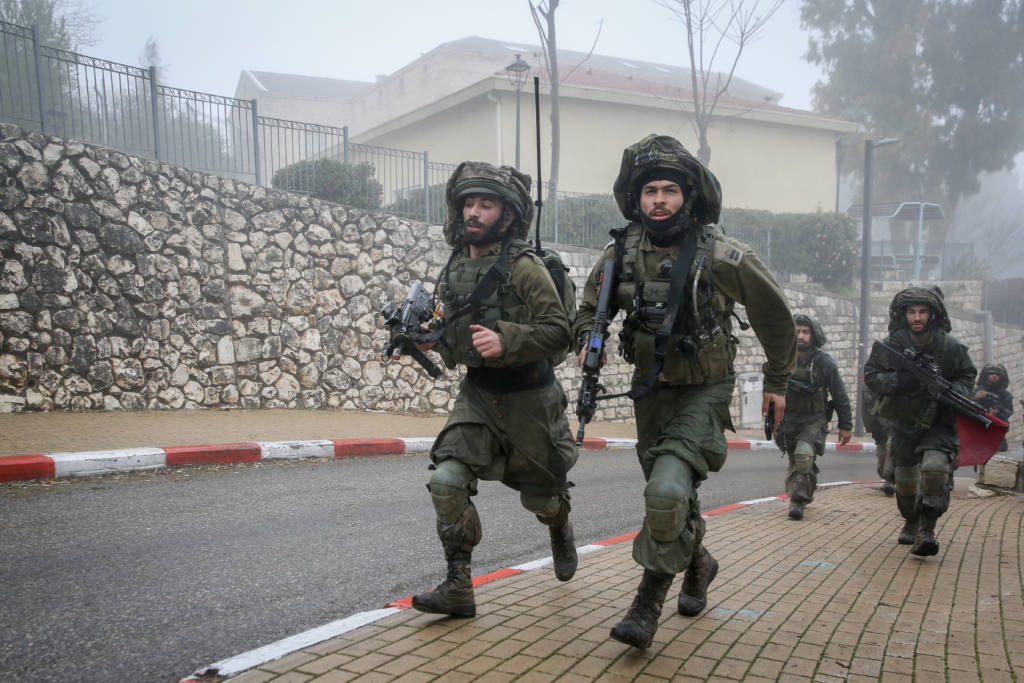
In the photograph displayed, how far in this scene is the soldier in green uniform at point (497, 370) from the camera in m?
3.61

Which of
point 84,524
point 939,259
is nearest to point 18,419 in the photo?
point 84,524

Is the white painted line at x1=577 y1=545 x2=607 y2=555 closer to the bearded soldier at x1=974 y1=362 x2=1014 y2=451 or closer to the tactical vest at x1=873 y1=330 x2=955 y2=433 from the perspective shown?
the tactical vest at x1=873 y1=330 x2=955 y2=433

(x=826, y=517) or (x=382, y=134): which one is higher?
(x=382, y=134)

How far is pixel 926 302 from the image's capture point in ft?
18.5

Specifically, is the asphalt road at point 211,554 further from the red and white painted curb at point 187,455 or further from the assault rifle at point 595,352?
the assault rifle at point 595,352

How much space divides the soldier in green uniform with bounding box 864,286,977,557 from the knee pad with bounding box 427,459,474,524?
339 centimetres

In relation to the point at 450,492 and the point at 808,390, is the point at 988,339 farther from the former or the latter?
the point at 450,492

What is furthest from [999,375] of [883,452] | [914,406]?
[914,406]

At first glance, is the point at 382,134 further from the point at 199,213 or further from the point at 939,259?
the point at 939,259

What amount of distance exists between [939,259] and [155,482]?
34.9m

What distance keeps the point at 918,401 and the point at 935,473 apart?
515 millimetres

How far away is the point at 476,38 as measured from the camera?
137ft

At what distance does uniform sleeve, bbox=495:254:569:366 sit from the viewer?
366 cm

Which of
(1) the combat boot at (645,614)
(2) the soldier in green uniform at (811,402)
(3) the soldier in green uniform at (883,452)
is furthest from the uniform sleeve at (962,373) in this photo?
(1) the combat boot at (645,614)
